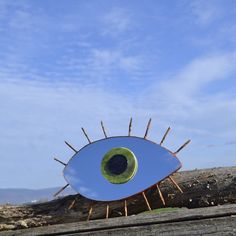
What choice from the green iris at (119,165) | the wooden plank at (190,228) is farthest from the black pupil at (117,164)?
the wooden plank at (190,228)

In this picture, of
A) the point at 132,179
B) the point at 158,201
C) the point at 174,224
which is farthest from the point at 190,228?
the point at 158,201

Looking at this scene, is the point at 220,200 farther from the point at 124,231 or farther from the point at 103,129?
the point at 124,231

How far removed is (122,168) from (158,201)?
2.07ft

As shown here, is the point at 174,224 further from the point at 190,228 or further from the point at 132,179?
the point at 132,179

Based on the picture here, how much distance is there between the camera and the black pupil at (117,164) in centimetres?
504

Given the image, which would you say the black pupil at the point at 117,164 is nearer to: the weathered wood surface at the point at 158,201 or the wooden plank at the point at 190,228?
the weathered wood surface at the point at 158,201

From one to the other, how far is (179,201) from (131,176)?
27.8 inches

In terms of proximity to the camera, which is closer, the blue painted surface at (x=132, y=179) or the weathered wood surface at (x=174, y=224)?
the weathered wood surface at (x=174, y=224)

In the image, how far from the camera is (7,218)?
19.1 feet

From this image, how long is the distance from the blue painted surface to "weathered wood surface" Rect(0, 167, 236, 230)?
18 cm

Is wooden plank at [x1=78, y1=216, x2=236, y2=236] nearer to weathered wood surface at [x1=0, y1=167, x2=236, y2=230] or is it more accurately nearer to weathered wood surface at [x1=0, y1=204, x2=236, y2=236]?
weathered wood surface at [x1=0, y1=204, x2=236, y2=236]

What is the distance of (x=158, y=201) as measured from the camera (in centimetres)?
536

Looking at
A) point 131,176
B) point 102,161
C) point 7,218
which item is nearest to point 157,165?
point 131,176

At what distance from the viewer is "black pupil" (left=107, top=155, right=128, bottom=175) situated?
5.04 meters
